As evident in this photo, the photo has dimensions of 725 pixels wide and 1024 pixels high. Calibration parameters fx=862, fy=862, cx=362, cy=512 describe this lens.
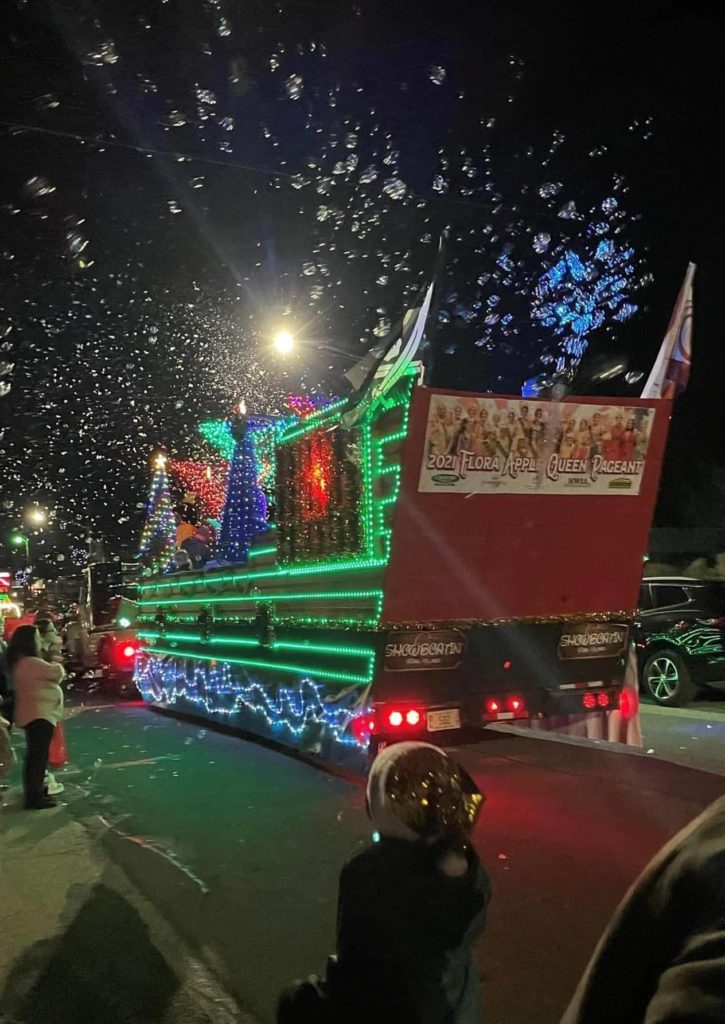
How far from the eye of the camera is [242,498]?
11727 millimetres

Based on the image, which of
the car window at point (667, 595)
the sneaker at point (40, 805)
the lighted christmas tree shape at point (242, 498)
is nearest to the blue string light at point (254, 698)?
the lighted christmas tree shape at point (242, 498)

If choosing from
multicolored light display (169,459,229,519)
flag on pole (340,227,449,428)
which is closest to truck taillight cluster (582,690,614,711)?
flag on pole (340,227,449,428)

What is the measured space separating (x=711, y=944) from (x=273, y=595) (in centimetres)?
890

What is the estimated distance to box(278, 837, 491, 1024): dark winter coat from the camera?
2061 millimetres

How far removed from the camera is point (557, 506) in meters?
7.57

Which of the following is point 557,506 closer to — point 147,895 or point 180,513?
point 147,895

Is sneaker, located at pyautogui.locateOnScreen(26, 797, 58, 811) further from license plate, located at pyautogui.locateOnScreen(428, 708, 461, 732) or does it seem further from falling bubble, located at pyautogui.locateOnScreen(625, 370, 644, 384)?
falling bubble, located at pyautogui.locateOnScreen(625, 370, 644, 384)

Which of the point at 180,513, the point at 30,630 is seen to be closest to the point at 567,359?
the point at 180,513

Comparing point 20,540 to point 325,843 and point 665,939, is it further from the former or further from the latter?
point 665,939

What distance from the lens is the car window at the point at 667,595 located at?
12.6 m

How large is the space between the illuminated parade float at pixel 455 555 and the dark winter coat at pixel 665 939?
19.0 ft

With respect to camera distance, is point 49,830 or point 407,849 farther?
point 49,830

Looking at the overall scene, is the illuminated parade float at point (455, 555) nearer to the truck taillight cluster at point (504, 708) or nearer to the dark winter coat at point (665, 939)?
the truck taillight cluster at point (504, 708)

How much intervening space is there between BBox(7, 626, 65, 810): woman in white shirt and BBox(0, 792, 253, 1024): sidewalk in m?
1.51
